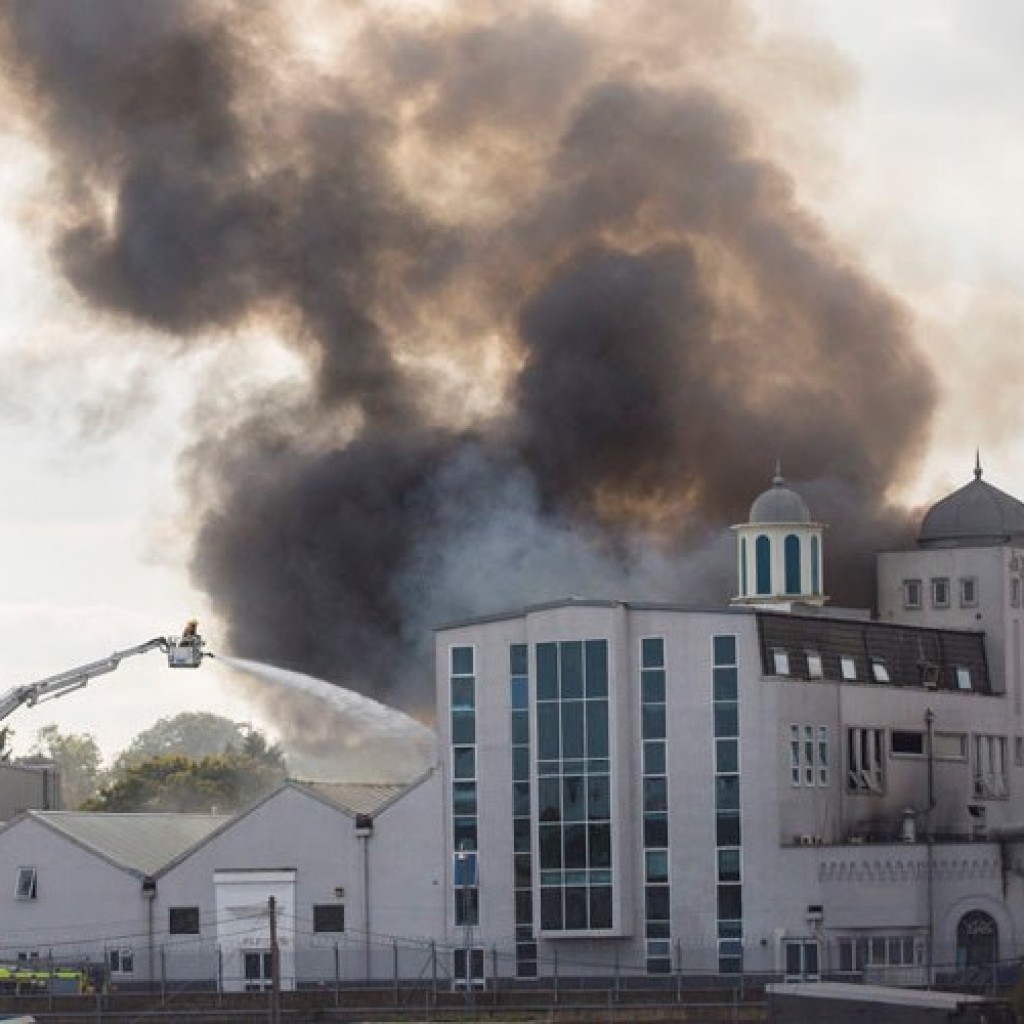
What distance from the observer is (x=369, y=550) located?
162375 millimetres

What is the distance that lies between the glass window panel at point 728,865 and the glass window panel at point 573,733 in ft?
18.7

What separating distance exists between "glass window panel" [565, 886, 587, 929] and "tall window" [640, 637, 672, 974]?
201 cm

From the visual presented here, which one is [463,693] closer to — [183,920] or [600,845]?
[600,845]

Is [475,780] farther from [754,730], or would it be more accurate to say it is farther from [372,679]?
[372,679]

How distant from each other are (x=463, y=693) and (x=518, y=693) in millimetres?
2181

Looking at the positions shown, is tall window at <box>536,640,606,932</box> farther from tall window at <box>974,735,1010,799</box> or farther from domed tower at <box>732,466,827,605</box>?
tall window at <box>974,735,1010,799</box>

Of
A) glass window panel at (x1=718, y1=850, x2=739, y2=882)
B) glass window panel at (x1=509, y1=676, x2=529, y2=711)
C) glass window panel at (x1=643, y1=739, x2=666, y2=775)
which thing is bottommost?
glass window panel at (x1=718, y1=850, x2=739, y2=882)

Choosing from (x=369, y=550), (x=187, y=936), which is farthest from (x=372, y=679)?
(x=187, y=936)

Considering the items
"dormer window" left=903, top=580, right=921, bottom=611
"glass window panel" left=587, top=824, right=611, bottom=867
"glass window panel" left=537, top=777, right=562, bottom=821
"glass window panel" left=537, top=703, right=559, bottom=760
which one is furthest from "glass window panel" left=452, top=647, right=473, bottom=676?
"dormer window" left=903, top=580, right=921, bottom=611

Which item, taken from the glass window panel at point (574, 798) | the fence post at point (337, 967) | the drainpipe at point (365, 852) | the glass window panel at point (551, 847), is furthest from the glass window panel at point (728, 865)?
the fence post at point (337, 967)

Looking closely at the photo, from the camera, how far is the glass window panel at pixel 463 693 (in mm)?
124562

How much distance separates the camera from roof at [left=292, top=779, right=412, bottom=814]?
12654 centimetres

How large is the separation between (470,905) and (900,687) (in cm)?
1691

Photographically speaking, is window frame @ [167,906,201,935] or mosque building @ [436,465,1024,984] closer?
mosque building @ [436,465,1024,984]
